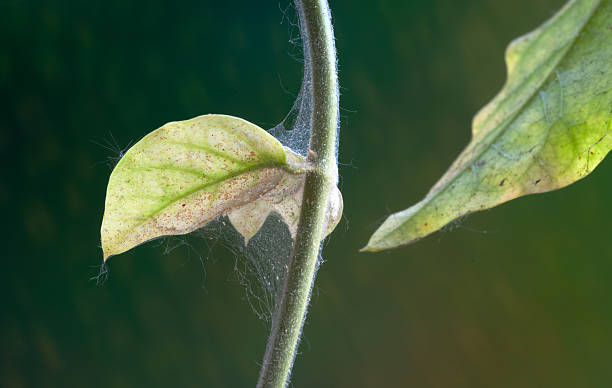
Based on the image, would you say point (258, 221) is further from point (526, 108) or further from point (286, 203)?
point (526, 108)

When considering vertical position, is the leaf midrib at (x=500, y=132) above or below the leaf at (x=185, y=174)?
below

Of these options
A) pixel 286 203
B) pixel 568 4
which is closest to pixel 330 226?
pixel 286 203

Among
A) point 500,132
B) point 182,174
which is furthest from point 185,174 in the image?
point 500,132

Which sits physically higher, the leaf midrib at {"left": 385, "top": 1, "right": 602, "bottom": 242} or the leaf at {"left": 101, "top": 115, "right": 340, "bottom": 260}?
the leaf at {"left": 101, "top": 115, "right": 340, "bottom": 260}

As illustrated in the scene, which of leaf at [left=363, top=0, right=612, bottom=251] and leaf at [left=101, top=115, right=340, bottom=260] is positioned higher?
leaf at [left=101, top=115, right=340, bottom=260]

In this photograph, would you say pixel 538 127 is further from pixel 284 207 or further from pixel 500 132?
pixel 284 207
